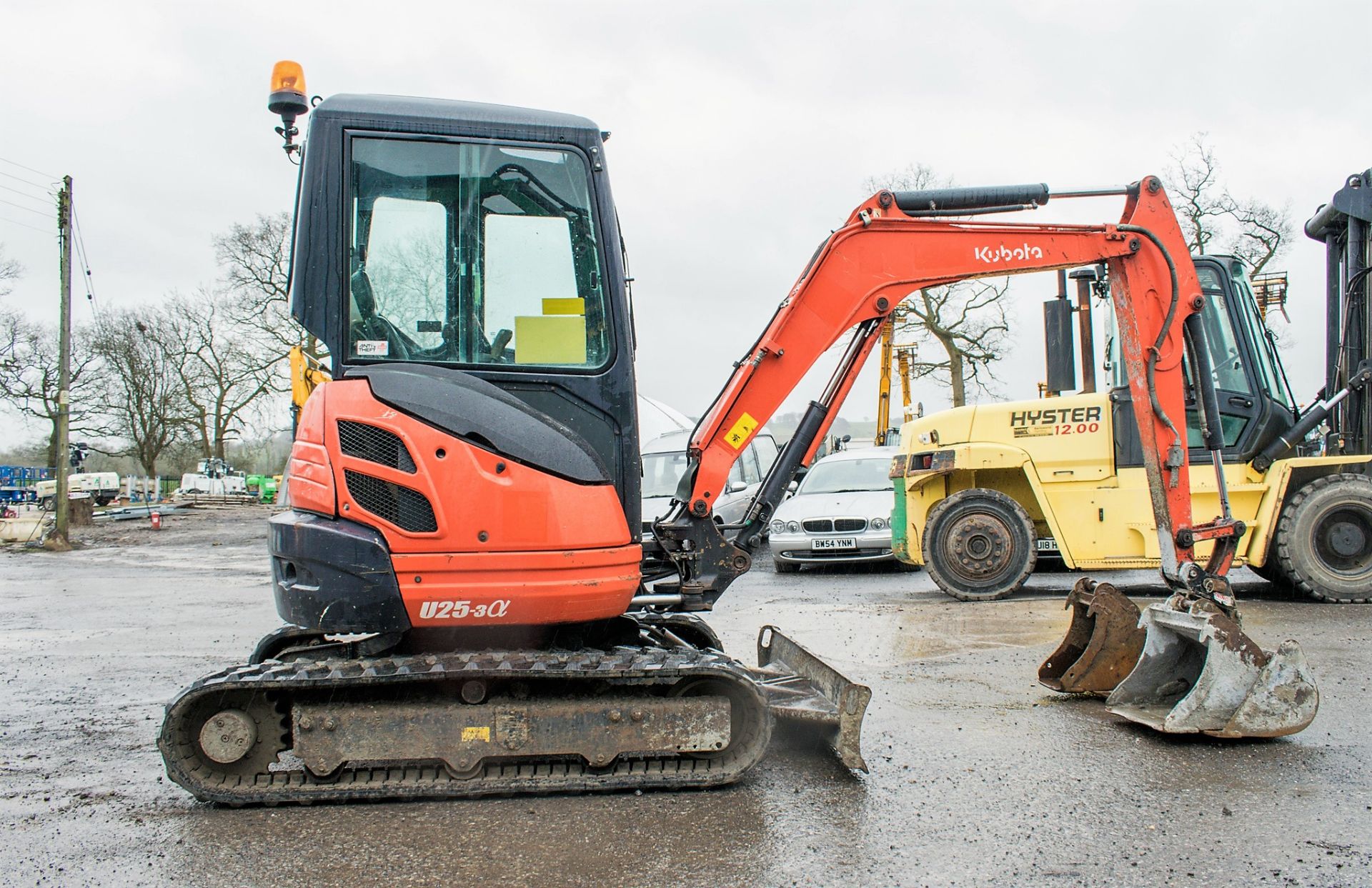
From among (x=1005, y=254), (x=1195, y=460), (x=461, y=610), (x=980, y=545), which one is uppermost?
(x=1005, y=254)

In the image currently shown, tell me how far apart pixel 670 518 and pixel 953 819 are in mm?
1883

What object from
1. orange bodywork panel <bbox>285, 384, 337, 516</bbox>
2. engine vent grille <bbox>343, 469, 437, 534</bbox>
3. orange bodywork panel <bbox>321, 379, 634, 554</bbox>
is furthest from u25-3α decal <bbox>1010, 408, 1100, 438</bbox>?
orange bodywork panel <bbox>285, 384, 337, 516</bbox>

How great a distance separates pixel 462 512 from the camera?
409 cm

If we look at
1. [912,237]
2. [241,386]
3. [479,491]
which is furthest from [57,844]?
[241,386]

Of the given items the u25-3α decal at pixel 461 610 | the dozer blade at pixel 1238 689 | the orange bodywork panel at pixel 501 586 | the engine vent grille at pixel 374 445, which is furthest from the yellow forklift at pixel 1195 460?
the engine vent grille at pixel 374 445

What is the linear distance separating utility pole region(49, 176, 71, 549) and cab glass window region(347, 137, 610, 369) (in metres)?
21.6

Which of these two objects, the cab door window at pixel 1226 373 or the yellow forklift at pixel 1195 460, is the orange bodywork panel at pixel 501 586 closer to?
the yellow forklift at pixel 1195 460

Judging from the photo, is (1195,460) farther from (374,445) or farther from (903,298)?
(374,445)

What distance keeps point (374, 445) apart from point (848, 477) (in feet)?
36.5

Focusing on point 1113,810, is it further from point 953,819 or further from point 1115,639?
point 1115,639

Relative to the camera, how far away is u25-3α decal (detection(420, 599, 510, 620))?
13.6 feet

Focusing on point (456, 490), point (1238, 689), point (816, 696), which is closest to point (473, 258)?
point (456, 490)

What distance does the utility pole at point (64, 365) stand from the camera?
2266 centimetres

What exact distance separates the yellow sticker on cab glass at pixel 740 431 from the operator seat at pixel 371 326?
5.20 ft
